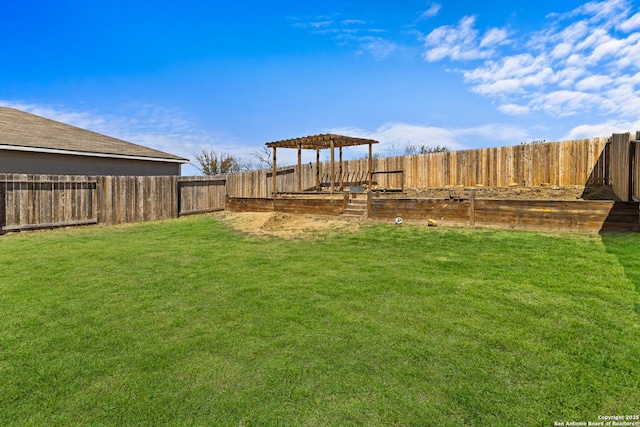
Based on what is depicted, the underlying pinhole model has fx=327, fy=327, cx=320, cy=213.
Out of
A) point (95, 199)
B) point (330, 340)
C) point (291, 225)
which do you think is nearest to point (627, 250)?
point (330, 340)

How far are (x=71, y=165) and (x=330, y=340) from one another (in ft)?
46.6

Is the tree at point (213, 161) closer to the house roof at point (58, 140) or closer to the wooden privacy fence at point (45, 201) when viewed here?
the house roof at point (58, 140)

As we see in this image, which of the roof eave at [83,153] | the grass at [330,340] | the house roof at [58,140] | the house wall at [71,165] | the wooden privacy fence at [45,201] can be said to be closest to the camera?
the grass at [330,340]

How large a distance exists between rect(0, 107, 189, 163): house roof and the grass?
8636 mm

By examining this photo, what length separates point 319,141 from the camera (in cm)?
1437

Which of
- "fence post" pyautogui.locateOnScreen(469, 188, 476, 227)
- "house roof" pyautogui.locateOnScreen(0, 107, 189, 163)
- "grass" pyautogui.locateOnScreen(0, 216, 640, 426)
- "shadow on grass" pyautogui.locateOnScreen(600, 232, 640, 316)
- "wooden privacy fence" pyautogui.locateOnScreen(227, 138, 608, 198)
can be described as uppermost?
"house roof" pyautogui.locateOnScreen(0, 107, 189, 163)

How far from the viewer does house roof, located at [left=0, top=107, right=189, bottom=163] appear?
38.2 ft

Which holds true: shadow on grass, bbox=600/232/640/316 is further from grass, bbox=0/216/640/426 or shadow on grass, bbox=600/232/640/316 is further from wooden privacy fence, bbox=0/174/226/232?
wooden privacy fence, bbox=0/174/226/232

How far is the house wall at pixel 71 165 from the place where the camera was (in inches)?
443

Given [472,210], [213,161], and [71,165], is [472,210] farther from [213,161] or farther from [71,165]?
[213,161]

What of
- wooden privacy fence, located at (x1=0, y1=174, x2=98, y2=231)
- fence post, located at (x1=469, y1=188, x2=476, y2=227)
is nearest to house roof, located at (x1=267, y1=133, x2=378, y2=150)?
fence post, located at (x1=469, y1=188, x2=476, y2=227)

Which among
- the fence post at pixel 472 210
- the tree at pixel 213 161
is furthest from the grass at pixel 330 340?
the tree at pixel 213 161

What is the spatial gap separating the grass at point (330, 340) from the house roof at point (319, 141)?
8.32 m

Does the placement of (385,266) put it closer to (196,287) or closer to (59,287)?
(196,287)
